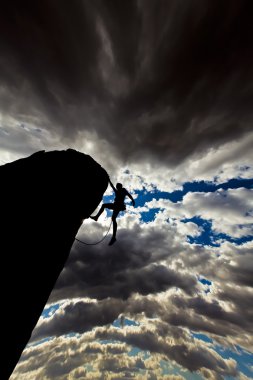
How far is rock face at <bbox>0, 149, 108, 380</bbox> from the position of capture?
516cm

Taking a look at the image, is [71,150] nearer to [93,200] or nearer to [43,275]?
[93,200]

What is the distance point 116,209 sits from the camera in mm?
12242

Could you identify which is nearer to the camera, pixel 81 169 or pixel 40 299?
pixel 40 299

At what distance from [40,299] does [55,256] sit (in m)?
1.19

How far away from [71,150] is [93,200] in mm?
2088

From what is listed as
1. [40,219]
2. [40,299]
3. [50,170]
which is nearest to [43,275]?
[40,299]

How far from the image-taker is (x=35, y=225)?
614cm

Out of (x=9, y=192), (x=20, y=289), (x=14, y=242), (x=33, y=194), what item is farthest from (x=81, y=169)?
(x=20, y=289)

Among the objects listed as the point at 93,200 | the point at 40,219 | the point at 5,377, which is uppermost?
the point at 93,200

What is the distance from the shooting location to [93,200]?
8633mm

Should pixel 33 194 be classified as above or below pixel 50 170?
below

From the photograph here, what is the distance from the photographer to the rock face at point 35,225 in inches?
203

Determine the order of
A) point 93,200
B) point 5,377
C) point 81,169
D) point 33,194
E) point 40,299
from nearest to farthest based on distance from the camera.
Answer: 1. point 5,377
2. point 40,299
3. point 33,194
4. point 81,169
5. point 93,200

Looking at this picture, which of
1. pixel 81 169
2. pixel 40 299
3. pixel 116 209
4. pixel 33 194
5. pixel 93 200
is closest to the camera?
pixel 40 299
